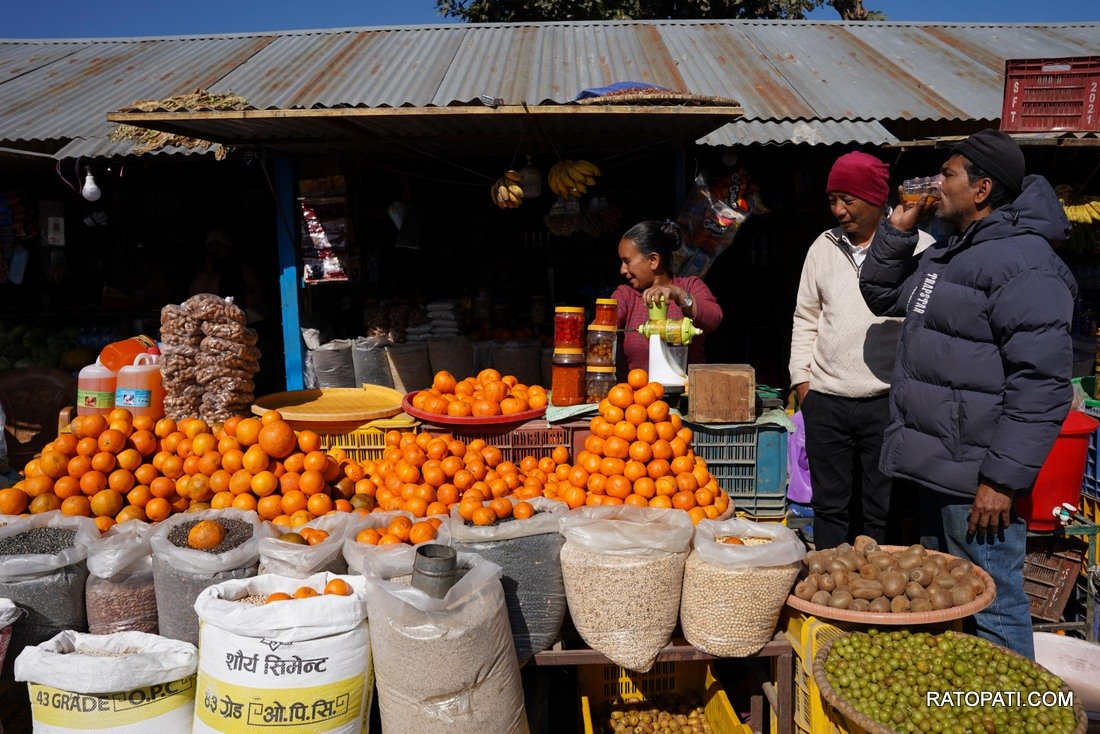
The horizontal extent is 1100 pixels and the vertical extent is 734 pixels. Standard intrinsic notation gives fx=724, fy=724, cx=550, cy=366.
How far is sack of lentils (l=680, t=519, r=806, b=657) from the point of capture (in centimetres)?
263

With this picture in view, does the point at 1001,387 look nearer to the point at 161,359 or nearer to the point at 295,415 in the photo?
the point at 295,415

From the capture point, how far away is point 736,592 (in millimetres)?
2639

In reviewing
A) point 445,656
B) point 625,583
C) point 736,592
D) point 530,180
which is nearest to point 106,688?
point 445,656

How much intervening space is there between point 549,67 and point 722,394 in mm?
4491

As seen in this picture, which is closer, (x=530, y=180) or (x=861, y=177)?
(x=861, y=177)

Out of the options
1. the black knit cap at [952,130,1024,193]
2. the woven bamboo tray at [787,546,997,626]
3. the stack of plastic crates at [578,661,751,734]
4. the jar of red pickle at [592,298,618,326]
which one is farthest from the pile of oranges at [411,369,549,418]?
the black knit cap at [952,130,1024,193]

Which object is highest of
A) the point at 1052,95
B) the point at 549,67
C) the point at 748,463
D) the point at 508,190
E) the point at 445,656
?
the point at 549,67

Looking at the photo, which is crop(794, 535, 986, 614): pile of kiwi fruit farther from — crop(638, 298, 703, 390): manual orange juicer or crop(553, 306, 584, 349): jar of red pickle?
crop(553, 306, 584, 349): jar of red pickle

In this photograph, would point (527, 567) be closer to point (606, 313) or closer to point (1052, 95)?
point (606, 313)

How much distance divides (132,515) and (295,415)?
990 mm

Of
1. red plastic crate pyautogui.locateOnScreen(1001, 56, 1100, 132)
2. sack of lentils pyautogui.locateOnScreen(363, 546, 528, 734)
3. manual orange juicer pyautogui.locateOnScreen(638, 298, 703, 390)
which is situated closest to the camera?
sack of lentils pyautogui.locateOnScreen(363, 546, 528, 734)

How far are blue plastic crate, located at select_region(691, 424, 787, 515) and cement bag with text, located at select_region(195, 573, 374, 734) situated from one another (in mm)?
1851

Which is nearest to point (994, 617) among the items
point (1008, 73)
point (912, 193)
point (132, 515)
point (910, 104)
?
point (912, 193)

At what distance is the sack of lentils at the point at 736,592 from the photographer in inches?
104
